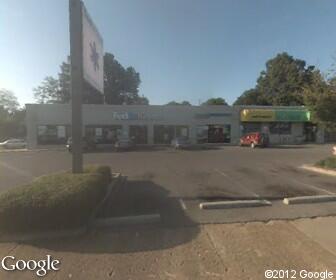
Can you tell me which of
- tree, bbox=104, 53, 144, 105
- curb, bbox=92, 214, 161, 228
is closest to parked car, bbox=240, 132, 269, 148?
curb, bbox=92, 214, 161, 228

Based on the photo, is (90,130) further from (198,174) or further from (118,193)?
(118,193)

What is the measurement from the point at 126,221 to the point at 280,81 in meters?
75.5

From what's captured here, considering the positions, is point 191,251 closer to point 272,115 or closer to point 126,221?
point 126,221

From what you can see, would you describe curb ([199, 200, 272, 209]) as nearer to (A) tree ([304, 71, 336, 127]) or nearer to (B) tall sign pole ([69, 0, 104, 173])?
(B) tall sign pole ([69, 0, 104, 173])

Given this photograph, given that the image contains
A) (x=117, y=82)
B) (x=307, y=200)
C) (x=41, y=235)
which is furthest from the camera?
(x=117, y=82)

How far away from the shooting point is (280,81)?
77.4 meters

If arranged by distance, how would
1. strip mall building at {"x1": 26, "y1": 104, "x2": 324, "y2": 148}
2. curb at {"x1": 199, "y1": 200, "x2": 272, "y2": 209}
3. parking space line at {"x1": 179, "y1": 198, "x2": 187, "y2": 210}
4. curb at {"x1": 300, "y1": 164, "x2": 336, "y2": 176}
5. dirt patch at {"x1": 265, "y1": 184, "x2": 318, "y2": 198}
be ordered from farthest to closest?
1. strip mall building at {"x1": 26, "y1": 104, "x2": 324, "y2": 148}
2. curb at {"x1": 300, "y1": 164, "x2": 336, "y2": 176}
3. dirt patch at {"x1": 265, "y1": 184, "x2": 318, "y2": 198}
4. parking space line at {"x1": 179, "y1": 198, "x2": 187, "y2": 210}
5. curb at {"x1": 199, "y1": 200, "x2": 272, "y2": 209}

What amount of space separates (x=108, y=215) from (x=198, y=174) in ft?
25.5

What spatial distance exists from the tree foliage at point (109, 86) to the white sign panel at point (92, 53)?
6562 cm

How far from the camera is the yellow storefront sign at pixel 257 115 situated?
45562mm

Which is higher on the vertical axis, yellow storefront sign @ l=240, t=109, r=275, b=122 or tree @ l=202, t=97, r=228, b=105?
tree @ l=202, t=97, r=228, b=105

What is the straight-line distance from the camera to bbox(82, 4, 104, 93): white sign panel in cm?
1089

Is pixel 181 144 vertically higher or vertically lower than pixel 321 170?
higher

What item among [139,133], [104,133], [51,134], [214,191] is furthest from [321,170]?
[51,134]
